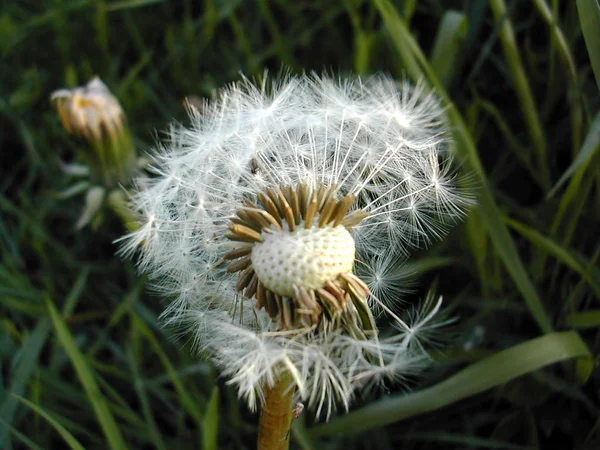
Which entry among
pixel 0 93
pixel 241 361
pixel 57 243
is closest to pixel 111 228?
pixel 57 243

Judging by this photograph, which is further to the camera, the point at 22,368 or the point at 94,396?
the point at 22,368

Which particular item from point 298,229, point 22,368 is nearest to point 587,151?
point 298,229

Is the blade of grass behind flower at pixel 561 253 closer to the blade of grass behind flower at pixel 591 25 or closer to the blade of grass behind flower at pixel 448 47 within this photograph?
the blade of grass behind flower at pixel 591 25

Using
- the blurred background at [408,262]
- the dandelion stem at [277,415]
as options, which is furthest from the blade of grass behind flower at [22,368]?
the dandelion stem at [277,415]

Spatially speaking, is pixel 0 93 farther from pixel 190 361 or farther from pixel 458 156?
pixel 458 156

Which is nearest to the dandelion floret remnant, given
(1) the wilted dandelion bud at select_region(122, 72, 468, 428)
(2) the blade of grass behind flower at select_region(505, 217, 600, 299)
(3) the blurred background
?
(1) the wilted dandelion bud at select_region(122, 72, 468, 428)

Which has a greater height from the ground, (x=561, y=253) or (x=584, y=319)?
(x=561, y=253)

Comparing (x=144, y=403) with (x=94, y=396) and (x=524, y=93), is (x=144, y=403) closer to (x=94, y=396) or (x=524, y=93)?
(x=94, y=396)

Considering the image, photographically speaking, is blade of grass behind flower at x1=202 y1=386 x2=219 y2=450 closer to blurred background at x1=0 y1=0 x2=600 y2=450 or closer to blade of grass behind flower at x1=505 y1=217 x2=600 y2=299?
blurred background at x1=0 y1=0 x2=600 y2=450
